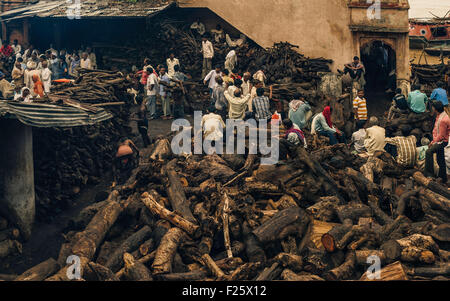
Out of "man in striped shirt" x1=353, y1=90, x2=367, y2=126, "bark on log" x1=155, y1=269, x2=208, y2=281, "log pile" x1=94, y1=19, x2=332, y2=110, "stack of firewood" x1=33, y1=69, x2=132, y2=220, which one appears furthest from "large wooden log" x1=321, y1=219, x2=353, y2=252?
"log pile" x1=94, y1=19, x2=332, y2=110

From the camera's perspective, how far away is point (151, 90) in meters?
19.3

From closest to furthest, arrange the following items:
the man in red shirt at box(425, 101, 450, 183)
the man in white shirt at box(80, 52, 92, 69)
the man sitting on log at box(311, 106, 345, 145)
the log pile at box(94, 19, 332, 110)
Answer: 1. the man in red shirt at box(425, 101, 450, 183)
2. the man sitting on log at box(311, 106, 345, 145)
3. the log pile at box(94, 19, 332, 110)
4. the man in white shirt at box(80, 52, 92, 69)

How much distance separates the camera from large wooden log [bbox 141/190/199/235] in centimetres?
1024

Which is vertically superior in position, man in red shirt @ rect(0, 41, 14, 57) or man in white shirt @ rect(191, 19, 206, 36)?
man in white shirt @ rect(191, 19, 206, 36)

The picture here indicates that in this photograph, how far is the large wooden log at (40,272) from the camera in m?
9.23

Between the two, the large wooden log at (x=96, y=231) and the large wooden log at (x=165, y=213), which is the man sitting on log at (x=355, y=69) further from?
the large wooden log at (x=96, y=231)

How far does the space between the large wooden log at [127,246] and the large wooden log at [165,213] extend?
40cm

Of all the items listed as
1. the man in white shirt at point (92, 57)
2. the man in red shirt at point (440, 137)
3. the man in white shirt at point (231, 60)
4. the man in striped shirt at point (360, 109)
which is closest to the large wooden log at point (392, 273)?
the man in red shirt at point (440, 137)

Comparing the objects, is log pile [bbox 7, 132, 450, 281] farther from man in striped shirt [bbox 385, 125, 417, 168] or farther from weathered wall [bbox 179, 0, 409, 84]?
weathered wall [bbox 179, 0, 409, 84]

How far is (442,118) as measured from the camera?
43.0 ft

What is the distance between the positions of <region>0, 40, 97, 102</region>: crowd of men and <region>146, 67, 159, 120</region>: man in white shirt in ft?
8.16

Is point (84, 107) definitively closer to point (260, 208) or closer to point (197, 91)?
point (260, 208)
